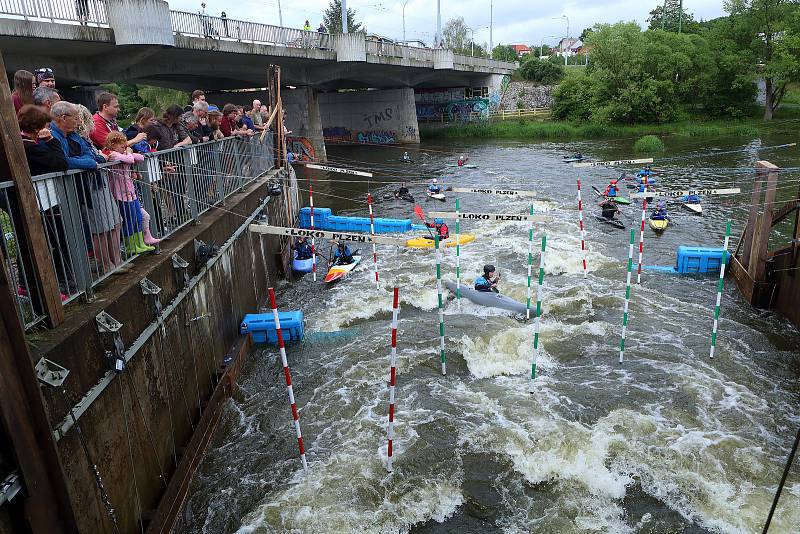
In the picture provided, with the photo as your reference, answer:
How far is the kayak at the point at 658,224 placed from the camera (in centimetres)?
2194

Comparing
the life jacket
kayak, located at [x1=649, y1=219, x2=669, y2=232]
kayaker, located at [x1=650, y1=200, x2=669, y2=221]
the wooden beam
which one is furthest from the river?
kayaker, located at [x1=650, y1=200, x2=669, y2=221]

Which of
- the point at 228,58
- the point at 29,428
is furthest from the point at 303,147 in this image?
the point at 29,428

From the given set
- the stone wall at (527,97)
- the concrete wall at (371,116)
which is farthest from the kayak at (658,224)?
the stone wall at (527,97)

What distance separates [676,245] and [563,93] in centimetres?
4832

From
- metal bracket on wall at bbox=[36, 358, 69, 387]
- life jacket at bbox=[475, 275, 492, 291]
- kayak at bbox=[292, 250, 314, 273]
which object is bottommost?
kayak at bbox=[292, 250, 314, 273]

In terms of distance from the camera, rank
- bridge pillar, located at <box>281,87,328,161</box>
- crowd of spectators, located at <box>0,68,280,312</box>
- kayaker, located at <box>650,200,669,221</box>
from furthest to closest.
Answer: bridge pillar, located at <box>281,87,328,161</box> → kayaker, located at <box>650,200,669,221</box> → crowd of spectators, located at <box>0,68,280,312</box>

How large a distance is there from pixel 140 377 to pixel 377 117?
53.0 m

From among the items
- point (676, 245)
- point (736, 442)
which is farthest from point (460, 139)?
point (736, 442)

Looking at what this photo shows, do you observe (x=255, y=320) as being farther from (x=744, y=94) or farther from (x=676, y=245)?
(x=744, y=94)

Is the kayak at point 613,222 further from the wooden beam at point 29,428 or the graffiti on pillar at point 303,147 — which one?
the wooden beam at point 29,428

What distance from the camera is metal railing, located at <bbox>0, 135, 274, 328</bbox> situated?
5477 millimetres

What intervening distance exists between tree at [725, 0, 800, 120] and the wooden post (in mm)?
60530

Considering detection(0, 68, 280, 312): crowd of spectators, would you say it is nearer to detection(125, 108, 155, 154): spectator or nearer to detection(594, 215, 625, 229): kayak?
detection(125, 108, 155, 154): spectator

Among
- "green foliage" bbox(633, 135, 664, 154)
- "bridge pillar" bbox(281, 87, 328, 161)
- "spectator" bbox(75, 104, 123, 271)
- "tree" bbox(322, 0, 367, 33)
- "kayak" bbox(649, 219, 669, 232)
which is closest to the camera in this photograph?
"spectator" bbox(75, 104, 123, 271)
